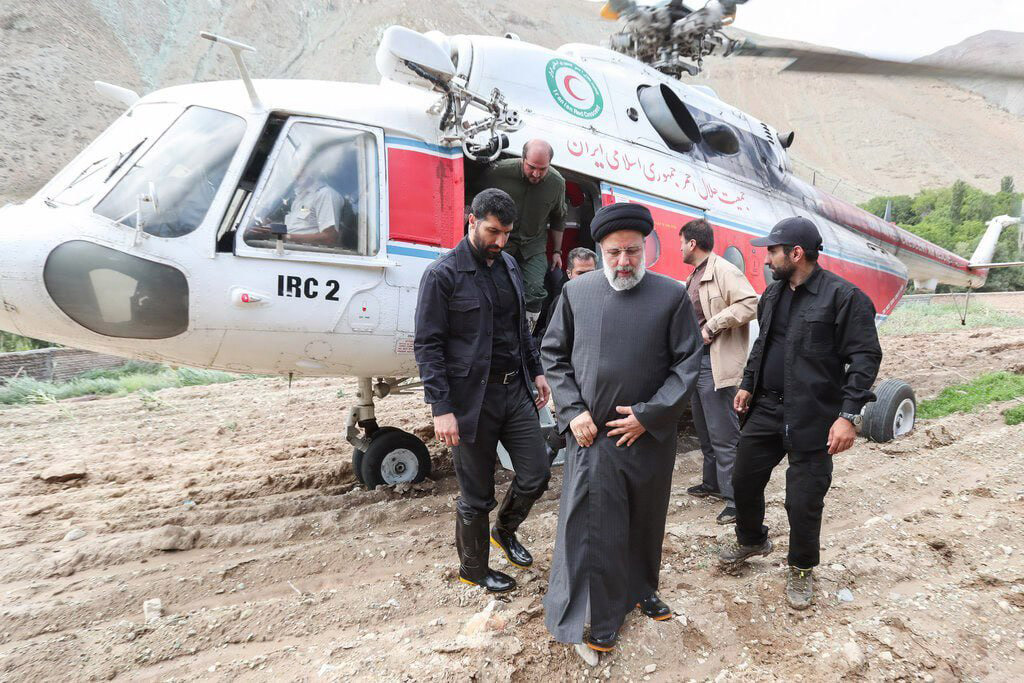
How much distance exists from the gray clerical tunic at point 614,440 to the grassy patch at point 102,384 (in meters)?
7.09

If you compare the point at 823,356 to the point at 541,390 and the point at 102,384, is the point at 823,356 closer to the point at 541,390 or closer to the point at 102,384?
the point at 541,390

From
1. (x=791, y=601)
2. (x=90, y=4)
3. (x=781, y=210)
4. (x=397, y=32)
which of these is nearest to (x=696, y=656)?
(x=791, y=601)

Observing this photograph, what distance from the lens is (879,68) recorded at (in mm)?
2877

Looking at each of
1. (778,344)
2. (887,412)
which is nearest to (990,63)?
(778,344)

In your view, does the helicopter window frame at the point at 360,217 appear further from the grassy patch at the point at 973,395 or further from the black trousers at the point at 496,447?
the grassy patch at the point at 973,395

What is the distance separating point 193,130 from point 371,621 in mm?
2997

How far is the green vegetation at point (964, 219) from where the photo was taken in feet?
95.5

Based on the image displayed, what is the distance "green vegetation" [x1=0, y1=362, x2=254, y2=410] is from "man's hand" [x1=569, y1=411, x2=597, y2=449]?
25.1 feet

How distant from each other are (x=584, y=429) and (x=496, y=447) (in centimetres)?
70

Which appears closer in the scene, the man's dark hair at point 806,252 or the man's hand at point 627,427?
the man's hand at point 627,427

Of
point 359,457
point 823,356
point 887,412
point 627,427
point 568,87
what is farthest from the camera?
point 887,412

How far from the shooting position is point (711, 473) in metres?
4.65

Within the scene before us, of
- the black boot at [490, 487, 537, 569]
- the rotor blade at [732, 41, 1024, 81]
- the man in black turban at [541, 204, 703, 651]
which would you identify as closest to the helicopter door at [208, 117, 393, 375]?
the black boot at [490, 487, 537, 569]

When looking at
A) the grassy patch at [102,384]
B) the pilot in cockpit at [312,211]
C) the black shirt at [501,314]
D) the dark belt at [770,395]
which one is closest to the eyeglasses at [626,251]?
the black shirt at [501,314]
